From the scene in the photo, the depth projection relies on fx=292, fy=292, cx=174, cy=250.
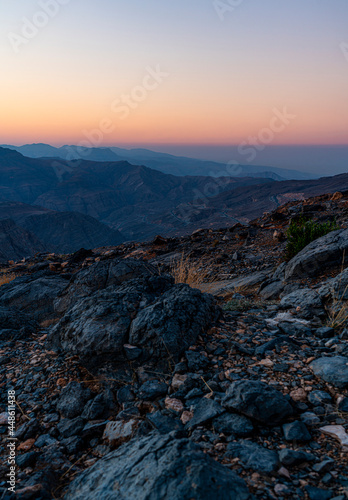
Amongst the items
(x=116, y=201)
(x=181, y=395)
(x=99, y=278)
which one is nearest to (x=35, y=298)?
(x=99, y=278)

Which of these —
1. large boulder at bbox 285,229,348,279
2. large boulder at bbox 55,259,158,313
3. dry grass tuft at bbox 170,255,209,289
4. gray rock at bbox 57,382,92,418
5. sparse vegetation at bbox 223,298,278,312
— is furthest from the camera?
dry grass tuft at bbox 170,255,209,289

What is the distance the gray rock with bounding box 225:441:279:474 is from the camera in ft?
5.57

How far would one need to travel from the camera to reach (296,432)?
1.94m

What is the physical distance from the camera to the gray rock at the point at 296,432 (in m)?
1.91

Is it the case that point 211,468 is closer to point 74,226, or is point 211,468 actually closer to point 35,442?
point 35,442

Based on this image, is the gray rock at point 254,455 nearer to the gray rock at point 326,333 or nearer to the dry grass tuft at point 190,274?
the gray rock at point 326,333

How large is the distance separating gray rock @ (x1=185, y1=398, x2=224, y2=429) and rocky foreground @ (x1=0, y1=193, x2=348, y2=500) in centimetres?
1

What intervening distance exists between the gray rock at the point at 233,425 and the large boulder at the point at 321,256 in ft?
13.3

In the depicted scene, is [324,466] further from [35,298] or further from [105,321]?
[35,298]

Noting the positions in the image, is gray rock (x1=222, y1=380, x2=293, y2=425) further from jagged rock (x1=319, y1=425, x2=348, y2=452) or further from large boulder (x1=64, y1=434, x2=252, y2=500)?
large boulder (x1=64, y1=434, x2=252, y2=500)

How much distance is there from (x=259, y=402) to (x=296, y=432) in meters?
0.29

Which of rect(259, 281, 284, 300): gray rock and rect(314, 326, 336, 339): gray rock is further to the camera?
rect(259, 281, 284, 300): gray rock

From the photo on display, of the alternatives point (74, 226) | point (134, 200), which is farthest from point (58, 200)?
point (74, 226)

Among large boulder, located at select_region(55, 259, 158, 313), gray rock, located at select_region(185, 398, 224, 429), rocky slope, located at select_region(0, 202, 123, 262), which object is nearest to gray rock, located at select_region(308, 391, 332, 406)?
gray rock, located at select_region(185, 398, 224, 429)
